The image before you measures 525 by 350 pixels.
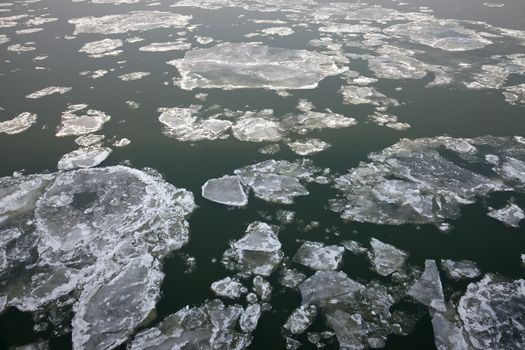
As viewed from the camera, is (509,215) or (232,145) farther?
(232,145)

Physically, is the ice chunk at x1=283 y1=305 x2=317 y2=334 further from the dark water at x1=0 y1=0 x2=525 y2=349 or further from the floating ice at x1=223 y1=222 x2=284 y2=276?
the floating ice at x1=223 y1=222 x2=284 y2=276

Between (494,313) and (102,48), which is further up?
(102,48)

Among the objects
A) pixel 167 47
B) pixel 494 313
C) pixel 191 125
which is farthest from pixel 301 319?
pixel 167 47

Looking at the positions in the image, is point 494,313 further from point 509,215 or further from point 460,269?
point 509,215

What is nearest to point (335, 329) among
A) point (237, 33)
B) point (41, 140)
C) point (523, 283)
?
point (523, 283)

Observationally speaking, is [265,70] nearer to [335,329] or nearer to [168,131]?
[168,131]

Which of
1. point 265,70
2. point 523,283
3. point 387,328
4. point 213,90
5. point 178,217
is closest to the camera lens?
point 387,328

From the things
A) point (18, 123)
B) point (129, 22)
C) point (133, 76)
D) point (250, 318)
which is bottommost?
point (250, 318)

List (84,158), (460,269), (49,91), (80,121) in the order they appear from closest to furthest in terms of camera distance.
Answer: (460,269) → (84,158) → (80,121) → (49,91)

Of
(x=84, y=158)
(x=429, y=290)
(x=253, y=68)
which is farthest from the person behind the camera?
(x=253, y=68)
